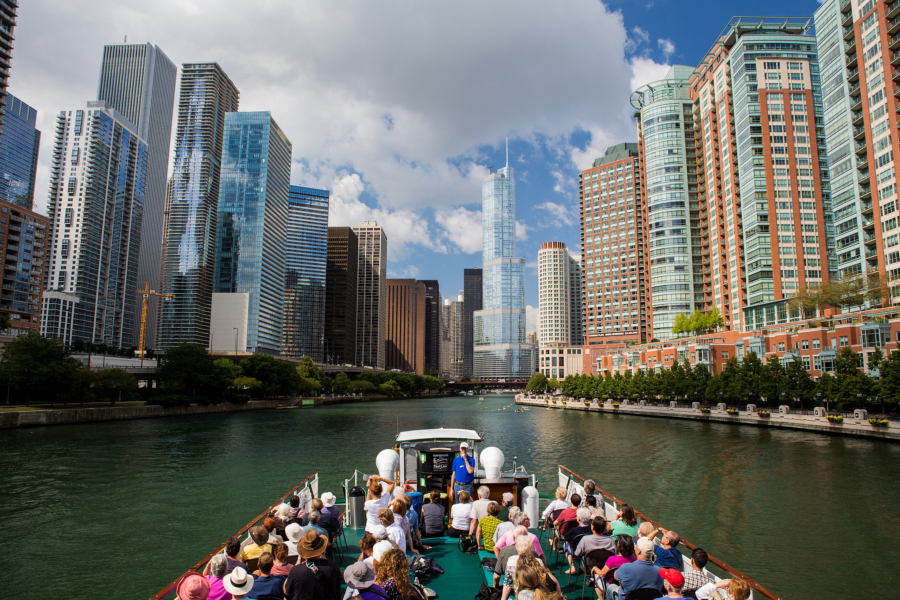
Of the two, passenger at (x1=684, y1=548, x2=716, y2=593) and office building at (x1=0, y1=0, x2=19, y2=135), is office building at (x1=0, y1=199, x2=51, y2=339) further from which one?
passenger at (x1=684, y1=548, x2=716, y2=593)

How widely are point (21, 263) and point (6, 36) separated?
48.4 meters

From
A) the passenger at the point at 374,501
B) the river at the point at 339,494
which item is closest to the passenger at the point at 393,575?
the passenger at the point at 374,501

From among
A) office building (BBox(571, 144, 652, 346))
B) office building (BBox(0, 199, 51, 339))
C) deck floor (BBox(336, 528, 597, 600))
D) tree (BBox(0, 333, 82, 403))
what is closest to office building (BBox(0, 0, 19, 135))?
office building (BBox(0, 199, 51, 339))

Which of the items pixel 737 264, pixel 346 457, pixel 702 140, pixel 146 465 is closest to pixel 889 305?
pixel 737 264

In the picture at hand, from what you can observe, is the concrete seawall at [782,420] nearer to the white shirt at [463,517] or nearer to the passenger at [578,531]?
the passenger at [578,531]

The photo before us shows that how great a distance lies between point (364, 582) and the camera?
7.46 metres

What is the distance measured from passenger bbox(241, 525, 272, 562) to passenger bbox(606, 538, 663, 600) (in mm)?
5767

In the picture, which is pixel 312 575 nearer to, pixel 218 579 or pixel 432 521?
pixel 218 579

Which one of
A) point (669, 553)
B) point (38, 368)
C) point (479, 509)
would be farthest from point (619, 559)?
point (38, 368)

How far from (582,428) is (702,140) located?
89.0 meters

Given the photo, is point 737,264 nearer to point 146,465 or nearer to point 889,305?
point 889,305

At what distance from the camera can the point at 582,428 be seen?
7231cm

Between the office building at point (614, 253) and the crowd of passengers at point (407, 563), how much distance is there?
161275 millimetres

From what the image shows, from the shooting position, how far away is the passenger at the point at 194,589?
280 inches
